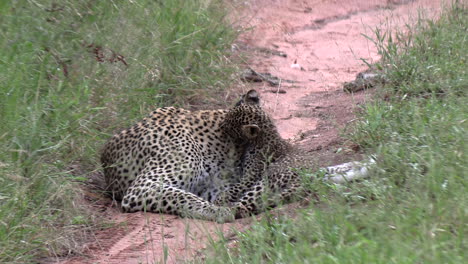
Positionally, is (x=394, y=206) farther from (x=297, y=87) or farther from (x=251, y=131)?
(x=297, y=87)

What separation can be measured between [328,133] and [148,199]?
6.99ft

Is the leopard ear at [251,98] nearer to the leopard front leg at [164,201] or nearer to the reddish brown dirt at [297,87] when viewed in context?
the reddish brown dirt at [297,87]

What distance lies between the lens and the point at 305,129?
7258 millimetres

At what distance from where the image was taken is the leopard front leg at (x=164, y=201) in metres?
5.18

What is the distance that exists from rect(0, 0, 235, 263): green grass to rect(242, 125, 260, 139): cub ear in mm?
1136

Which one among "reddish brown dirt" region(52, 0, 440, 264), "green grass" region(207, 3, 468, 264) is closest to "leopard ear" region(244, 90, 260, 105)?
"reddish brown dirt" region(52, 0, 440, 264)

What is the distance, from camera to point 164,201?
5367 mm

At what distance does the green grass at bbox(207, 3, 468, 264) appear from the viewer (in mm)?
3355

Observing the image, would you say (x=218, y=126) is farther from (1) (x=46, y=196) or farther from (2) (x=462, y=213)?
(2) (x=462, y=213)

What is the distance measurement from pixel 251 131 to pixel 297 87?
10.0 feet

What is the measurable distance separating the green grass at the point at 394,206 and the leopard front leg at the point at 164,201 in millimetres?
769

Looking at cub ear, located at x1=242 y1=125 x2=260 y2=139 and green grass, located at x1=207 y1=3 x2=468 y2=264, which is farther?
cub ear, located at x1=242 y1=125 x2=260 y2=139

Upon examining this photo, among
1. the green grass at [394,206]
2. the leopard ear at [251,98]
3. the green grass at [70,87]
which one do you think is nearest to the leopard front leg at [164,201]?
the green grass at [70,87]

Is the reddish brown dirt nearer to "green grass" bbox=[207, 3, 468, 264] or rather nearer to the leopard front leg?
the leopard front leg
